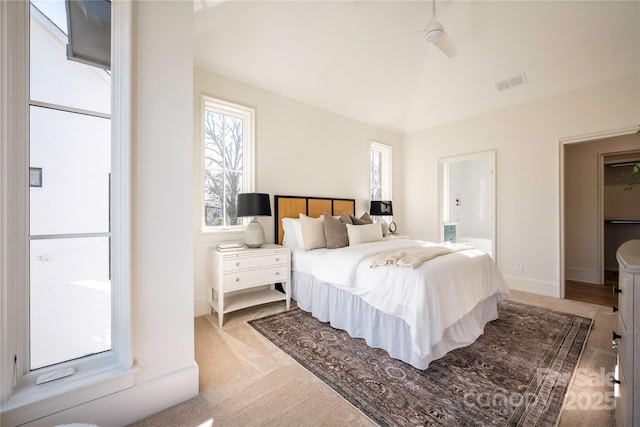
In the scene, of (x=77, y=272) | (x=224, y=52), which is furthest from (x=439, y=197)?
(x=77, y=272)

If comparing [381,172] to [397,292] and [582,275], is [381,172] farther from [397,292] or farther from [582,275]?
[582,275]

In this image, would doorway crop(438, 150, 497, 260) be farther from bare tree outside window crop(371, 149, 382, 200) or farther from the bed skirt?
the bed skirt

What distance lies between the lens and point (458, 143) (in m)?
4.52

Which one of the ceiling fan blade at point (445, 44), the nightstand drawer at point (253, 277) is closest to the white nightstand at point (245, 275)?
the nightstand drawer at point (253, 277)

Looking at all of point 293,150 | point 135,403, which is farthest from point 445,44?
point 135,403

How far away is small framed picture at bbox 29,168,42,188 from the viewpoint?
1215mm

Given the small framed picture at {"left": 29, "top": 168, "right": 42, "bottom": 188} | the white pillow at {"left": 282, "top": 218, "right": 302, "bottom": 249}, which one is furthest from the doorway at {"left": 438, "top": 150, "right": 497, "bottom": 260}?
the small framed picture at {"left": 29, "top": 168, "right": 42, "bottom": 188}

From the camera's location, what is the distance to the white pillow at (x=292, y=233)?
3238mm

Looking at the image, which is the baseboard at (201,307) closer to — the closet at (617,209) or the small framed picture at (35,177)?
the small framed picture at (35,177)

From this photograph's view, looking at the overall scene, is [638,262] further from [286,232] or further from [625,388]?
[286,232]

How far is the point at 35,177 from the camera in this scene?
1.23 meters

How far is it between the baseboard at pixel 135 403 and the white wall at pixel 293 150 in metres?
1.46

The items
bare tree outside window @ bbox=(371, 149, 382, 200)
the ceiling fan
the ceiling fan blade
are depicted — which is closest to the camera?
the ceiling fan

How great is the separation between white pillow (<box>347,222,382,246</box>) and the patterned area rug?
1.05 meters
